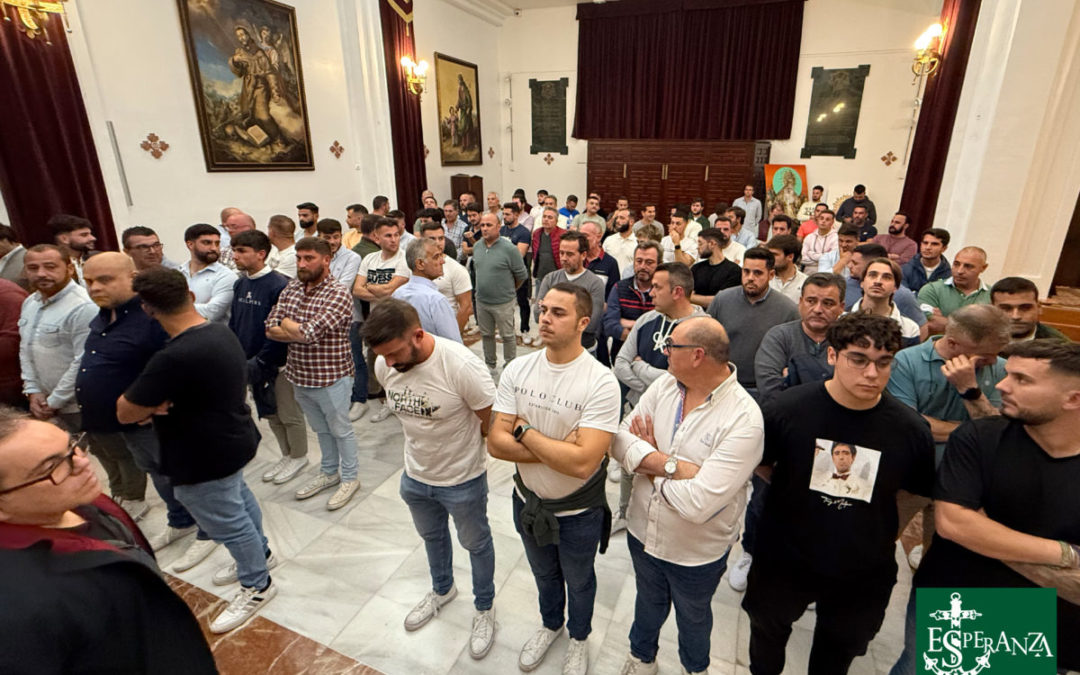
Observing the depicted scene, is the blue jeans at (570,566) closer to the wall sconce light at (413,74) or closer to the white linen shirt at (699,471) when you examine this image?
the white linen shirt at (699,471)

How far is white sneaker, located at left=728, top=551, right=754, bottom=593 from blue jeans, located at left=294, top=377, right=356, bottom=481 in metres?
2.64

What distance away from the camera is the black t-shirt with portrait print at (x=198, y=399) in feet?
6.89

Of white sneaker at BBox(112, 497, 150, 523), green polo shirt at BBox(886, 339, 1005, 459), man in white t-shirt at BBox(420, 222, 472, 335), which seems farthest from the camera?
man in white t-shirt at BBox(420, 222, 472, 335)

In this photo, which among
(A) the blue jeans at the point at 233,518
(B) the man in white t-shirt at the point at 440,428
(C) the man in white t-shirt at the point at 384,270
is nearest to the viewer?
(B) the man in white t-shirt at the point at 440,428

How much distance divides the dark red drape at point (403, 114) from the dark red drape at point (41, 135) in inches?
182

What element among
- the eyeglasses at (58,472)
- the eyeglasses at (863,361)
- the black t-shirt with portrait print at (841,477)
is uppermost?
the eyeglasses at (863,361)

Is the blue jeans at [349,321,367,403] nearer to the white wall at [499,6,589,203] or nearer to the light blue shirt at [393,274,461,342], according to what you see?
the light blue shirt at [393,274,461,342]

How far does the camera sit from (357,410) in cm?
484

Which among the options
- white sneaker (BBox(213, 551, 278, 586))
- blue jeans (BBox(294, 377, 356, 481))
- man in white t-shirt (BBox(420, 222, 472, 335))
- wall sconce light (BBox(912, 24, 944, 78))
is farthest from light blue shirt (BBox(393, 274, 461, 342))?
wall sconce light (BBox(912, 24, 944, 78))

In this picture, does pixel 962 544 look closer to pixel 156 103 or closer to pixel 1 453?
pixel 1 453

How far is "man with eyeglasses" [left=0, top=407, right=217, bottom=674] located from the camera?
0.99 m

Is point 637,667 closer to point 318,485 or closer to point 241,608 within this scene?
point 241,608

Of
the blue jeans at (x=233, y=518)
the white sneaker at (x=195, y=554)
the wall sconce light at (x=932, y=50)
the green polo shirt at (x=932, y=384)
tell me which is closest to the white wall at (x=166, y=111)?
the white sneaker at (x=195, y=554)
